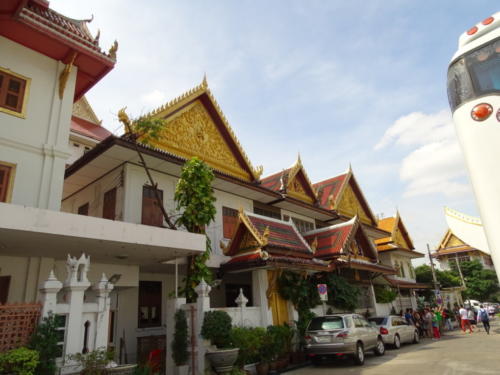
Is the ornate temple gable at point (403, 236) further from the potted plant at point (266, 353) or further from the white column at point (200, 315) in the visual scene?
the white column at point (200, 315)

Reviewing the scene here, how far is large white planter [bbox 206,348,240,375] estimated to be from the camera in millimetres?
9055

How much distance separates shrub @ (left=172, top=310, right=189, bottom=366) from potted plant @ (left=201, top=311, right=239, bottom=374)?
0.69 meters

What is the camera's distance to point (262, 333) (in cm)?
1108

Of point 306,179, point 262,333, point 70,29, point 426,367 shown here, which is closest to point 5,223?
point 70,29

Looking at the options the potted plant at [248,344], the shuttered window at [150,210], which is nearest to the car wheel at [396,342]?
the potted plant at [248,344]

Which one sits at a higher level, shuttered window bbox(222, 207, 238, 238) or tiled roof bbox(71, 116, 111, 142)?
tiled roof bbox(71, 116, 111, 142)

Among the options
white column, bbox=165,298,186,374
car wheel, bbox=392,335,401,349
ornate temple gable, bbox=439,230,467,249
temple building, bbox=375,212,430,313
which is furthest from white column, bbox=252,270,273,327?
ornate temple gable, bbox=439,230,467,249

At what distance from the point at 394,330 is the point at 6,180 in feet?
50.2

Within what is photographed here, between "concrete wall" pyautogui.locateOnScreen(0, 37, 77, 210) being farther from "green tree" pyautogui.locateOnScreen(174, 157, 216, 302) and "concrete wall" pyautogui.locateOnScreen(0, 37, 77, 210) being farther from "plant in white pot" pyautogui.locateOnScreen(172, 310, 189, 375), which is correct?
"plant in white pot" pyautogui.locateOnScreen(172, 310, 189, 375)

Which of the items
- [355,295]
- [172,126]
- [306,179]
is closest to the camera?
[172,126]

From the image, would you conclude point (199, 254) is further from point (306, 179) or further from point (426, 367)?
point (306, 179)

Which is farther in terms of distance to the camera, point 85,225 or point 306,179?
point 306,179

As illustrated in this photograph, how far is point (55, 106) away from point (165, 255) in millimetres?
5362

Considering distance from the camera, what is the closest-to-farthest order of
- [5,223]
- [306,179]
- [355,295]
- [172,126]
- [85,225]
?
1. [5,223]
2. [85,225]
3. [172,126]
4. [355,295]
5. [306,179]
